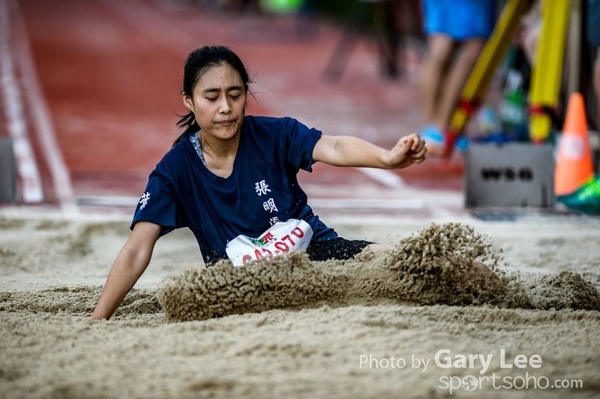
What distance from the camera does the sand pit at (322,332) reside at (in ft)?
8.63

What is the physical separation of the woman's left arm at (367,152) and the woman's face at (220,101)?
33cm

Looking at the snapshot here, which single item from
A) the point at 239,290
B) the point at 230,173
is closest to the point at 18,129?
the point at 230,173

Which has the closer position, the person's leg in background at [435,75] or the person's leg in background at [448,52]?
the person's leg in background at [448,52]

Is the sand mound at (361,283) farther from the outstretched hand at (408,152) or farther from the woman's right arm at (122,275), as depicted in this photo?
the outstretched hand at (408,152)

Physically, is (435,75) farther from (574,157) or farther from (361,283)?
(361,283)

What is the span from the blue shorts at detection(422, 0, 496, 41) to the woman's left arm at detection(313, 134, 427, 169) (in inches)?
150

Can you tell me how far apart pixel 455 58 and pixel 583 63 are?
1.20 metres

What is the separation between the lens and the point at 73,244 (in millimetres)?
4984

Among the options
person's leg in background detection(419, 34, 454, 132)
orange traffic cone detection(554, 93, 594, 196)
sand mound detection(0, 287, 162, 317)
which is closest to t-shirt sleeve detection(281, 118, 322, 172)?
sand mound detection(0, 287, 162, 317)

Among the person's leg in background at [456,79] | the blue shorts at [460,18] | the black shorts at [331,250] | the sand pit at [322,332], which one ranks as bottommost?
the sand pit at [322,332]

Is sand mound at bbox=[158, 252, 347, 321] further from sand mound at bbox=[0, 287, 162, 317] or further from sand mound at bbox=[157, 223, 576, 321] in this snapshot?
sand mound at bbox=[0, 287, 162, 317]

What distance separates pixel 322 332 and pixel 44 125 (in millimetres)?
6797

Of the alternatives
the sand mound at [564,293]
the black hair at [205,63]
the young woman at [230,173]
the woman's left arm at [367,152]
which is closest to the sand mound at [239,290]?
the young woman at [230,173]

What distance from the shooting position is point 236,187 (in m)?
3.46
